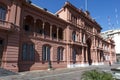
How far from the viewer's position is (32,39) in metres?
23.4

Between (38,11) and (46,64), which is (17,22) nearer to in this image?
(38,11)

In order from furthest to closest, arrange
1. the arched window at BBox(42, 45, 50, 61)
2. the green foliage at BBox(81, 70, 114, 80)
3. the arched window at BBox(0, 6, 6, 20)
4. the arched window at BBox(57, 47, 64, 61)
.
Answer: the arched window at BBox(57, 47, 64, 61) → the arched window at BBox(42, 45, 50, 61) → the arched window at BBox(0, 6, 6, 20) → the green foliage at BBox(81, 70, 114, 80)

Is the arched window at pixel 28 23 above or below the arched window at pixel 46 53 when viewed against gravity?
above

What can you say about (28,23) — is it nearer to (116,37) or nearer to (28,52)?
(28,52)

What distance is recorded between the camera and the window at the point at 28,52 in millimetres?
21950

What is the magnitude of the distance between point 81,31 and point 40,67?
17.7 metres

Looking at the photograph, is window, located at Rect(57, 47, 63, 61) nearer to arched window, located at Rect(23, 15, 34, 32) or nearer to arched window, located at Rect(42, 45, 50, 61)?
arched window, located at Rect(42, 45, 50, 61)

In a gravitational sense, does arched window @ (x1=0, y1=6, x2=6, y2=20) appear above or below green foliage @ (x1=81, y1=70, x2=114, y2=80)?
above

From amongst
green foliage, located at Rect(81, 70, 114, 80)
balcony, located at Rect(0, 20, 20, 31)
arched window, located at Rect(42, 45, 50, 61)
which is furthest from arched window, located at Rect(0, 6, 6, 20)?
green foliage, located at Rect(81, 70, 114, 80)

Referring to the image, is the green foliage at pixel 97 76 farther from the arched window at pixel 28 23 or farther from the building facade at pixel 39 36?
the arched window at pixel 28 23

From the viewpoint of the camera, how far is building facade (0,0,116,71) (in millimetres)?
18906

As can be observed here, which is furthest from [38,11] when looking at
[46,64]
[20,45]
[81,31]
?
[81,31]

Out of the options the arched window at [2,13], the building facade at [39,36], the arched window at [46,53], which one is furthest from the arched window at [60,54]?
the arched window at [2,13]

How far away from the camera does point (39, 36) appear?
2494 centimetres
